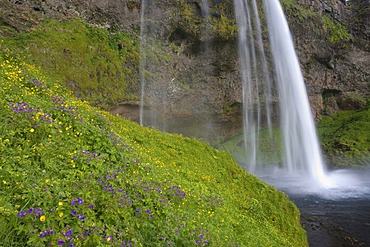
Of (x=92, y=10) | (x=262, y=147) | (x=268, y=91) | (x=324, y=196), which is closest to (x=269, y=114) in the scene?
(x=268, y=91)

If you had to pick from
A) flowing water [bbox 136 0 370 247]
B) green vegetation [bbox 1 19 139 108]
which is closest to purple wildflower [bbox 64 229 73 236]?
green vegetation [bbox 1 19 139 108]

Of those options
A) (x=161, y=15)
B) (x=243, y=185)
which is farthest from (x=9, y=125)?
(x=161, y=15)

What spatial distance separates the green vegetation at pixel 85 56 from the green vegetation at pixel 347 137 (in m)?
22.6

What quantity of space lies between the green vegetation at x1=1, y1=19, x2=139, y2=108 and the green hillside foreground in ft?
24.1

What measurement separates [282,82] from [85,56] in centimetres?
1972

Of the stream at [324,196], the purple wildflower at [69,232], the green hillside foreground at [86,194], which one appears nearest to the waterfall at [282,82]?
the stream at [324,196]

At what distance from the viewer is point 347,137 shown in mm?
33344

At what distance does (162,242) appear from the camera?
430 cm

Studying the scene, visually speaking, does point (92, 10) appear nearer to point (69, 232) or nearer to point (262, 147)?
point (69, 232)

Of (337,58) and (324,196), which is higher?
(337,58)

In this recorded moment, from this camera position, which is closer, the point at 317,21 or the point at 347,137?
the point at 347,137

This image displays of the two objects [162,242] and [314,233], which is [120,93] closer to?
[314,233]

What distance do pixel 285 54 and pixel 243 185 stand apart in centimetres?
2203

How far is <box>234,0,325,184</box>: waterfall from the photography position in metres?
28.3
